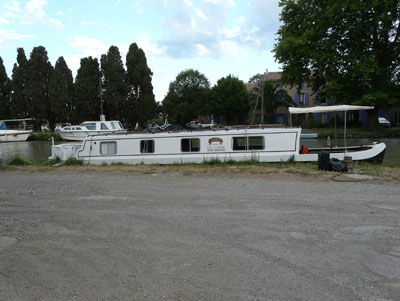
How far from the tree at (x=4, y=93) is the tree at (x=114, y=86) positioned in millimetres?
16936

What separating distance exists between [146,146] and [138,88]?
40532mm

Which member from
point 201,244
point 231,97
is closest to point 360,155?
point 201,244

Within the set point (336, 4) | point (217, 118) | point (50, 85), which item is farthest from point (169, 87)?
point (336, 4)

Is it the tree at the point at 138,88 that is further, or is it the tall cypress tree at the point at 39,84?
the tree at the point at 138,88

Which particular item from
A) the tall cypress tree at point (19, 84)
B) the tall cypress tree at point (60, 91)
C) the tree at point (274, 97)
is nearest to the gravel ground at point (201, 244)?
the tree at point (274, 97)

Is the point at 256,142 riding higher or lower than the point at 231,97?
lower

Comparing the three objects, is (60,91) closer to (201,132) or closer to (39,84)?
(39,84)

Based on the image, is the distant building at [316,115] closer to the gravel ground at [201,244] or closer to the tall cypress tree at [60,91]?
the gravel ground at [201,244]

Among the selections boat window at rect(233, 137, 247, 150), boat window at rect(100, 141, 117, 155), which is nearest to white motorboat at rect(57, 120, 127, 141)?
boat window at rect(100, 141, 117, 155)

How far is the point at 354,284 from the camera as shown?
12.1ft

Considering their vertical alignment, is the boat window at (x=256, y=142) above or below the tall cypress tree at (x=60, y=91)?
below

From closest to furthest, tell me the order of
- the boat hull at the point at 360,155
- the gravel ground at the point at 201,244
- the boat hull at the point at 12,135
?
the gravel ground at the point at 201,244 → the boat hull at the point at 360,155 → the boat hull at the point at 12,135

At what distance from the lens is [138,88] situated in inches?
2138

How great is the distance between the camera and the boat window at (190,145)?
15438mm
